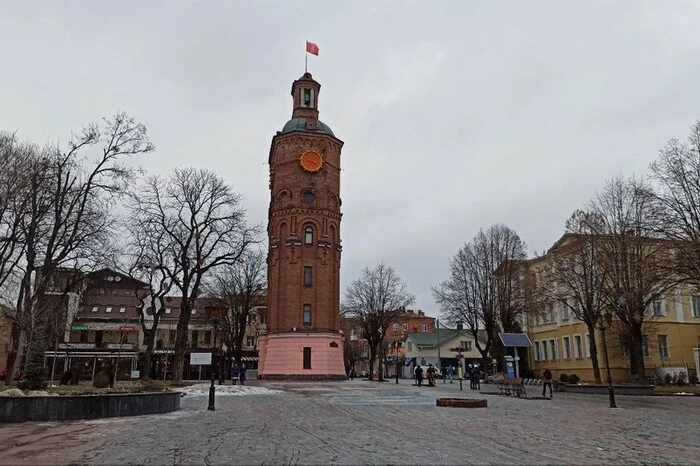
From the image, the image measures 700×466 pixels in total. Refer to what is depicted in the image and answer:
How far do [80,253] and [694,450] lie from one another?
2749 cm

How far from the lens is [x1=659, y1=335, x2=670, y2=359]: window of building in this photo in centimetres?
4645

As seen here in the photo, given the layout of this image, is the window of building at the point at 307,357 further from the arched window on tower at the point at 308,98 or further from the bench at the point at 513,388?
the arched window on tower at the point at 308,98

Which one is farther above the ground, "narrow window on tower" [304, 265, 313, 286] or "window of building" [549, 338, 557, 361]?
"narrow window on tower" [304, 265, 313, 286]

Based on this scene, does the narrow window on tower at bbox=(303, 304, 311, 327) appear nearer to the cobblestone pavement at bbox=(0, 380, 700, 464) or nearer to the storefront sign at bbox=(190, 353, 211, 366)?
the storefront sign at bbox=(190, 353, 211, 366)

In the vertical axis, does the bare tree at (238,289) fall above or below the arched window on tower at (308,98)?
below

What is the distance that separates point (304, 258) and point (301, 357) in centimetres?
873

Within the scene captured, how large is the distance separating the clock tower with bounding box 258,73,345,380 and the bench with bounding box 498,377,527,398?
2133cm

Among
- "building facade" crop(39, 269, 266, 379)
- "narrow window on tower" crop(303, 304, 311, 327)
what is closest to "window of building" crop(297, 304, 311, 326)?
"narrow window on tower" crop(303, 304, 311, 327)

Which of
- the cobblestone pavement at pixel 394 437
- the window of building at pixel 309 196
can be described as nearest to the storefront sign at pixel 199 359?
the window of building at pixel 309 196

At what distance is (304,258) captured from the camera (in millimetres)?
53344

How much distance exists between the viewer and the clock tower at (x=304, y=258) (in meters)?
51.2

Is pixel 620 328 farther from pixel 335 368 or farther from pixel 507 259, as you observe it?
pixel 335 368

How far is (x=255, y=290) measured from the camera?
204 ft

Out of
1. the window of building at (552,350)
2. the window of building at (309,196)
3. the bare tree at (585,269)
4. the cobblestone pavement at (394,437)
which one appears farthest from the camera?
the window of building at (552,350)
